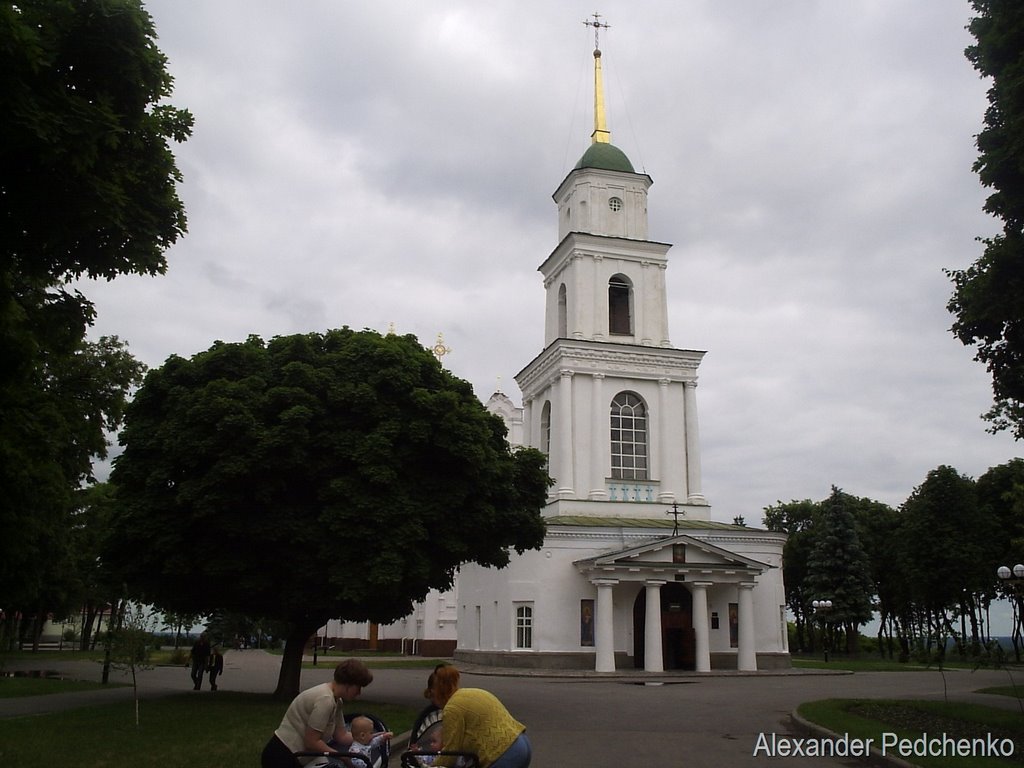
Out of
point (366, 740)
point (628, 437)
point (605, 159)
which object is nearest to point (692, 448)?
point (628, 437)

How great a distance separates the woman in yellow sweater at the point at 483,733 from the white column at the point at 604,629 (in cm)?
3009

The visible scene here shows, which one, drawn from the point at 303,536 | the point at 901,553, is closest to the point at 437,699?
the point at 303,536

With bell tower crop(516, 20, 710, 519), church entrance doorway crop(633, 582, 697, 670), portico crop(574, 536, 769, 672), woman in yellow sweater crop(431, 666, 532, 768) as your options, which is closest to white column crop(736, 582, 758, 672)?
portico crop(574, 536, 769, 672)

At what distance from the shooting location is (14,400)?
1344cm

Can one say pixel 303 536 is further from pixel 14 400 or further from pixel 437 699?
pixel 437 699

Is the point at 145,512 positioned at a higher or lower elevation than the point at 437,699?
higher

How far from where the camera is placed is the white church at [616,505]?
122ft

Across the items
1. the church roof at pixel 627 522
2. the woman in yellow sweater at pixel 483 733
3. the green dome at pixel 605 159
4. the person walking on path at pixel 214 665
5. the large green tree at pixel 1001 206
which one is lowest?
the person walking on path at pixel 214 665

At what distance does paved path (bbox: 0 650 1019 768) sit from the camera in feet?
46.8

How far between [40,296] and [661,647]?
27.1 m

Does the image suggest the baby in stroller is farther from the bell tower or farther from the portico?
the bell tower

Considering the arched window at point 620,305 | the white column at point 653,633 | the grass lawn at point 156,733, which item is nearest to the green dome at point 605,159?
the arched window at point 620,305
